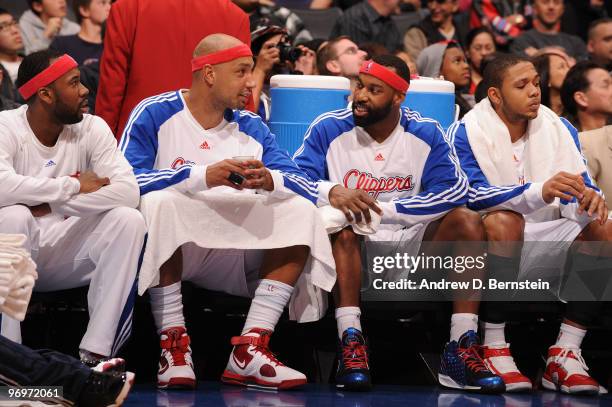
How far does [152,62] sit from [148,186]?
4.01ft

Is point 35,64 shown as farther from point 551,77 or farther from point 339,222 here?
point 551,77

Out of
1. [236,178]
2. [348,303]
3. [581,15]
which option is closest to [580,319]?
[348,303]

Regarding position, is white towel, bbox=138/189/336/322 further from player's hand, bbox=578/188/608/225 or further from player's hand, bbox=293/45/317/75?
player's hand, bbox=293/45/317/75

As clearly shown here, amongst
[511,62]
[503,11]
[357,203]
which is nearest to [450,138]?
[511,62]

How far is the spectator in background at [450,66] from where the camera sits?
7488 millimetres

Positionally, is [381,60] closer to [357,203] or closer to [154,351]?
[357,203]

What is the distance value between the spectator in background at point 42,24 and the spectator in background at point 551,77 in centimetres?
360

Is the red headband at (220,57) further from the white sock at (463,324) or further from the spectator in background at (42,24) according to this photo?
the spectator in background at (42,24)

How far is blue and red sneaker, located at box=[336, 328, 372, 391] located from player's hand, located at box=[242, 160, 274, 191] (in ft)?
2.35

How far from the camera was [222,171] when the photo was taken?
4539mm

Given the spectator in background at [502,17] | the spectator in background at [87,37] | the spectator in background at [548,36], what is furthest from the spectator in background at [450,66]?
the spectator in background at [87,37]

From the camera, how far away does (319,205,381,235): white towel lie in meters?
4.68

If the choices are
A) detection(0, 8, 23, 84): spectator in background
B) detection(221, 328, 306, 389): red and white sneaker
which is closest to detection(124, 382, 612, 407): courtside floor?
detection(221, 328, 306, 389): red and white sneaker

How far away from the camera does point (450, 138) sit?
529 cm
